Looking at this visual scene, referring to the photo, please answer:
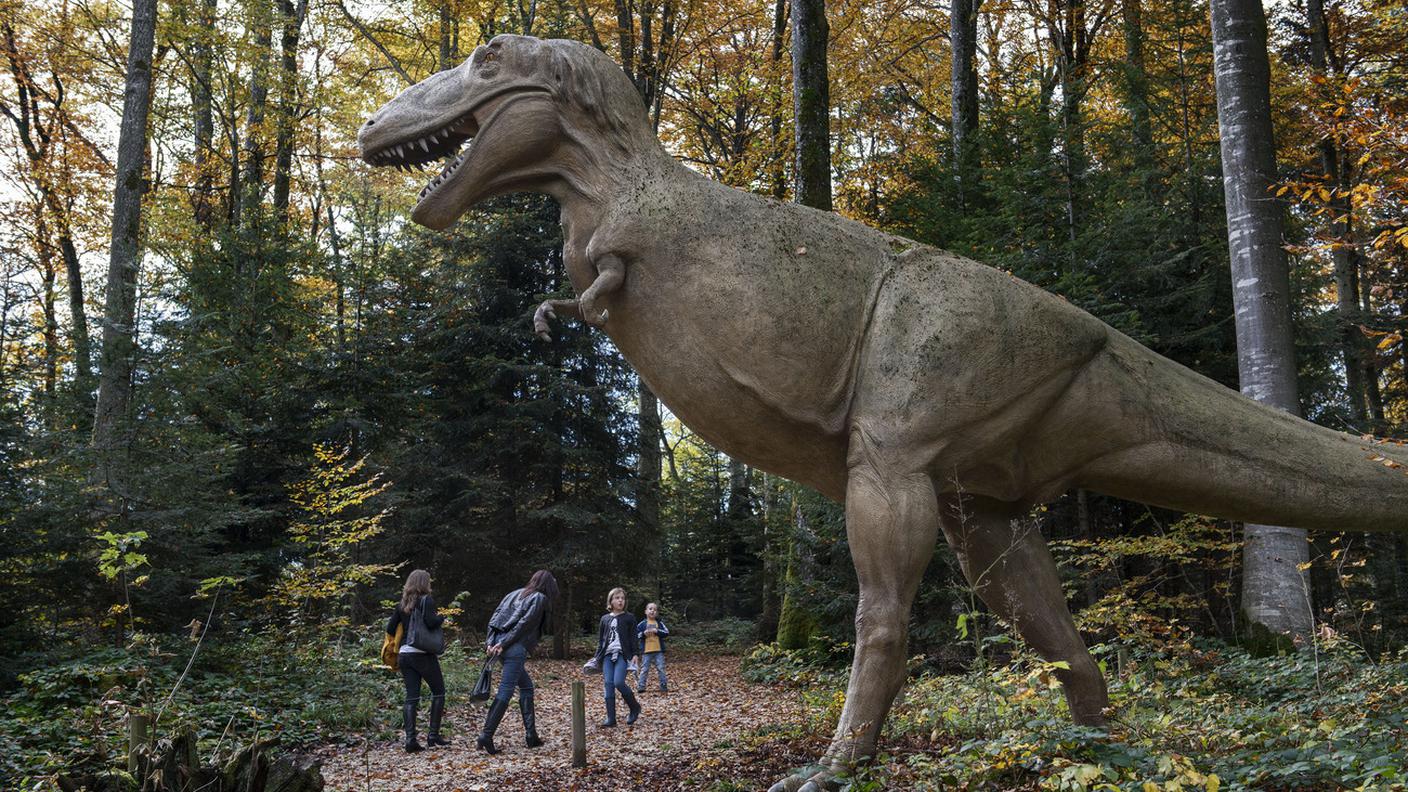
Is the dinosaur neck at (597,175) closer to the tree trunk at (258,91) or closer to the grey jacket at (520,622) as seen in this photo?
the grey jacket at (520,622)

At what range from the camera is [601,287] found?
4035mm

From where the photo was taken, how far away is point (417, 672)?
30.5 ft

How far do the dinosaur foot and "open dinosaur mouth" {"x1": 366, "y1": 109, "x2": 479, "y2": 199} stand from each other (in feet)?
9.40

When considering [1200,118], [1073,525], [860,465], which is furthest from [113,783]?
[1200,118]

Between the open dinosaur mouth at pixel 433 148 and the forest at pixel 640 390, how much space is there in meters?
2.73

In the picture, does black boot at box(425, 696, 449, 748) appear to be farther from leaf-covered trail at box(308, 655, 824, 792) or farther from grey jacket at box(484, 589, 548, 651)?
grey jacket at box(484, 589, 548, 651)

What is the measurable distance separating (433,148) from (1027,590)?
11.0ft

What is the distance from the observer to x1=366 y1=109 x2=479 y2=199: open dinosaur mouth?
4328 mm

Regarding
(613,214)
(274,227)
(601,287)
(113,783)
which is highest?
(274,227)

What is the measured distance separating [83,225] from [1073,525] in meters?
21.8

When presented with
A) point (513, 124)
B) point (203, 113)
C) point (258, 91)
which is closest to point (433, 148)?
point (513, 124)

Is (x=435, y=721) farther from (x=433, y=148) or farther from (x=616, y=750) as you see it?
(x=433, y=148)

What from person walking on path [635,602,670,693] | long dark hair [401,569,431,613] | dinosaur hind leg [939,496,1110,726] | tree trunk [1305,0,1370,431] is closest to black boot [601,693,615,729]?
long dark hair [401,569,431,613]

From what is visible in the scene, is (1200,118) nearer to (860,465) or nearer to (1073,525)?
(1073,525)
